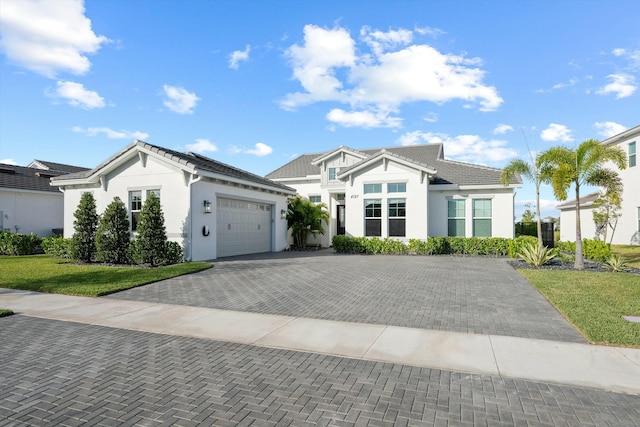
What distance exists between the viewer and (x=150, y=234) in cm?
1355

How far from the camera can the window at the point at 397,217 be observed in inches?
765

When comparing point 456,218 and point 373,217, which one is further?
point 456,218

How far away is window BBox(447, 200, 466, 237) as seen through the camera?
20.2 metres

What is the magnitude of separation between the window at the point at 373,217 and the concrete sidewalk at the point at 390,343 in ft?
45.3

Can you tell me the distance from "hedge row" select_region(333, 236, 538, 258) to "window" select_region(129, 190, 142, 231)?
33.1 ft

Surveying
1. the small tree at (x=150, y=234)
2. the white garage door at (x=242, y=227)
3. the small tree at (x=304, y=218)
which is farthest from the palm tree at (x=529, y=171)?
the small tree at (x=150, y=234)

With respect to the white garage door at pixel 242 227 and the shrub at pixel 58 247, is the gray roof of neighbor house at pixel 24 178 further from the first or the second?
the white garage door at pixel 242 227

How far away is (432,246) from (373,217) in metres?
3.58

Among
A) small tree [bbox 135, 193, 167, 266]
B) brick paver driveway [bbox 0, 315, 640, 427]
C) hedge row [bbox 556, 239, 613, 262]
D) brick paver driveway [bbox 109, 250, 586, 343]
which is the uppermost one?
small tree [bbox 135, 193, 167, 266]

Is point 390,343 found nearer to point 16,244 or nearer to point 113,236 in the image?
point 113,236

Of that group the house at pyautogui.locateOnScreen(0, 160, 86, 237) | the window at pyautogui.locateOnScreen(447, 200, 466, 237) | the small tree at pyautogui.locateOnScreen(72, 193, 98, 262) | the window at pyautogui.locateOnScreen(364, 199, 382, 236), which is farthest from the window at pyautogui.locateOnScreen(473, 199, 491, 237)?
the house at pyautogui.locateOnScreen(0, 160, 86, 237)

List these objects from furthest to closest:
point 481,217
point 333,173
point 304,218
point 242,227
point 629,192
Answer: point 333,173 < point 304,218 < point 629,192 < point 481,217 < point 242,227

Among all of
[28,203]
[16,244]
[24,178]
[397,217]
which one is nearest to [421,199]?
[397,217]

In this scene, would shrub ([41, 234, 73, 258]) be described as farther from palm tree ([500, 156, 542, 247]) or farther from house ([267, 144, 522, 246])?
palm tree ([500, 156, 542, 247])
